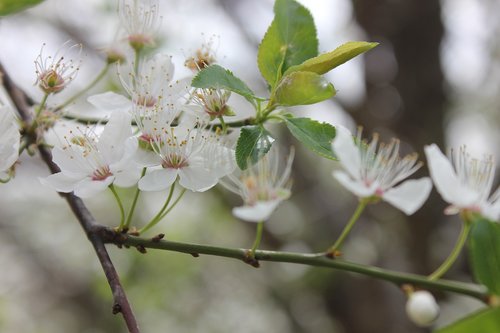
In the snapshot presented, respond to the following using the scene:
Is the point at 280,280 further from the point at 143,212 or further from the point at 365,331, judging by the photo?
the point at 143,212

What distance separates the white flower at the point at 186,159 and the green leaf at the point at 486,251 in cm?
29

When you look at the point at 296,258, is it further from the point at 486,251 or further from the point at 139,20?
the point at 139,20

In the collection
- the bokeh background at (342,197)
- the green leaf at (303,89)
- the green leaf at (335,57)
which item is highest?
the green leaf at (335,57)

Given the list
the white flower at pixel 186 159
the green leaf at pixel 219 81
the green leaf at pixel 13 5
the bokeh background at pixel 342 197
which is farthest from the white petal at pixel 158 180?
the bokeh background at pixel 342 197

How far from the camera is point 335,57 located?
0.71m

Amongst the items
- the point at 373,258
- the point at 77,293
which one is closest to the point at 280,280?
the point at 373,258

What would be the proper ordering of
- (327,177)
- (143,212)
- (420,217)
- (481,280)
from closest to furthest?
1. (481,280)
2. (420,217)
3. (327,177)
4. (143,212)

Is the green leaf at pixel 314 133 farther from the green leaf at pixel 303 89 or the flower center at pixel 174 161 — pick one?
the flower center at pixel 174 161

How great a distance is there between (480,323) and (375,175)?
0.74ft

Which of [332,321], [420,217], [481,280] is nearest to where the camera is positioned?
[481,280]

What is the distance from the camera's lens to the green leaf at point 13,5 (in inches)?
27.7

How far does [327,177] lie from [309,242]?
0.88m

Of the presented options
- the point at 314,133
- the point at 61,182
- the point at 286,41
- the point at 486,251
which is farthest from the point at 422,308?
the point at 61,182

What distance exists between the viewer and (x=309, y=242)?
3498 mm
